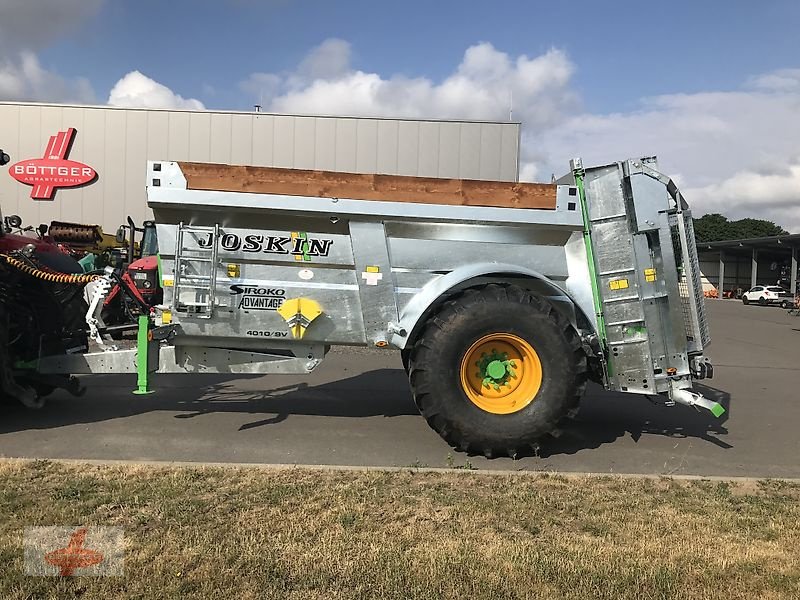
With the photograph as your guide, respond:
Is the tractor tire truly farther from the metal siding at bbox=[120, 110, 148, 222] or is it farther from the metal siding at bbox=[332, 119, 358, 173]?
the metal siding at bbox=[120, 110, 148, 222]

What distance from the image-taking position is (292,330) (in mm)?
4996

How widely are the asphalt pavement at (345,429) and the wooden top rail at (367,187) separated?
2086 millimetres

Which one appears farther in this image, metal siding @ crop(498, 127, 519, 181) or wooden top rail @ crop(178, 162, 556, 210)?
metal siding @ crop(498, 127, 519, 181)

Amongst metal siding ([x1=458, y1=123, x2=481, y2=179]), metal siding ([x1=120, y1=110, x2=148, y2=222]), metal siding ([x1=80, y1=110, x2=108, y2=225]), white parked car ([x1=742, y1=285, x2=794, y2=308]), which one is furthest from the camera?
white parked car ([x1=742, y1=285, x2=794, y2=308])

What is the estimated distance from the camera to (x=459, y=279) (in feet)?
15.8

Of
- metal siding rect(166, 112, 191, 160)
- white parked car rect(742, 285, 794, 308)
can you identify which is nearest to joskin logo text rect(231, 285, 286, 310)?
metal siding rect(166, 112, 191, 160)

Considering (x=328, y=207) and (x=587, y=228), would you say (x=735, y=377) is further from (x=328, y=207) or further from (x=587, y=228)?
(x=328, y=207)

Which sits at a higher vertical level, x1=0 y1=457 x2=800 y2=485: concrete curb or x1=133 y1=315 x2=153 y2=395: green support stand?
x1=133 y1=315 x2=153 y2=395: green support stand

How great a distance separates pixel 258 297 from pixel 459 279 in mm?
1646

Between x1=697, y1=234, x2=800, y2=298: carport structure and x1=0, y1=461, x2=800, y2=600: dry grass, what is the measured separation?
49958mm

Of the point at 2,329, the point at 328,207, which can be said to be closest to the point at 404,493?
the point at 328,207

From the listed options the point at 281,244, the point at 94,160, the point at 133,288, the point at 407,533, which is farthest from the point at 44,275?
the point at 94,160

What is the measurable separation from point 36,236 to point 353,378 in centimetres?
410

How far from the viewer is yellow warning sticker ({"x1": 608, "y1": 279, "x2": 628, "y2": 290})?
4887mm
